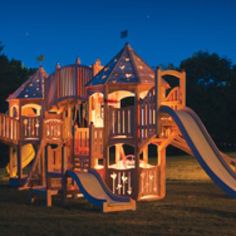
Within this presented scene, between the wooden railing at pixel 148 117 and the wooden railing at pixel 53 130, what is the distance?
522 centimetres

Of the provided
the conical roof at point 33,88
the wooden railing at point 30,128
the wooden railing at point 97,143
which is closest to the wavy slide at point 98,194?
the wooden railing at point 97,143

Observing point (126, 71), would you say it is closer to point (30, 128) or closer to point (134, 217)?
point (134, 217)

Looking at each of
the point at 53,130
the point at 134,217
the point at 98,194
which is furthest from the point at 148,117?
the point at 53,130

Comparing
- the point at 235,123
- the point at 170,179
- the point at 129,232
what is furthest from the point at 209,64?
the point at 129,232

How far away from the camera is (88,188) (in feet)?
48.1

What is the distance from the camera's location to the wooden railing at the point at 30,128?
70.3 ft

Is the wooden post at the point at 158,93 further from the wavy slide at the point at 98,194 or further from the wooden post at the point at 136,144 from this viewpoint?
the wavy slide at the point at 98,194

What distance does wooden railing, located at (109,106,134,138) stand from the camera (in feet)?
54.2

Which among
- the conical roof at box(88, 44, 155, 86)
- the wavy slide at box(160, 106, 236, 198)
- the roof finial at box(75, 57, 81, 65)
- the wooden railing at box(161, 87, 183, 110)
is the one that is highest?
the roof finial at box(75, 57, 81, 65)

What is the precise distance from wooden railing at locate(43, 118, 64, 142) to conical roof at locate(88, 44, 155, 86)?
3715 millimetres

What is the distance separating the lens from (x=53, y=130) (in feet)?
68.5

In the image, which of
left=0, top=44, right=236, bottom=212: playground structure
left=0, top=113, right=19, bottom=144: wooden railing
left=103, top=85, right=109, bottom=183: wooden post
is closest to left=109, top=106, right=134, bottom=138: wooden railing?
left=0, top=44, right=236, bottom=212: playground structure

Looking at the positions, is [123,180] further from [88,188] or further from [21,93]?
[21,93]

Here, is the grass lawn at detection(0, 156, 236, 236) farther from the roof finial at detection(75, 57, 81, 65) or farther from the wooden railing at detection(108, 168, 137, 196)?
the roof finial at detection(75, 57, 81, 65)
